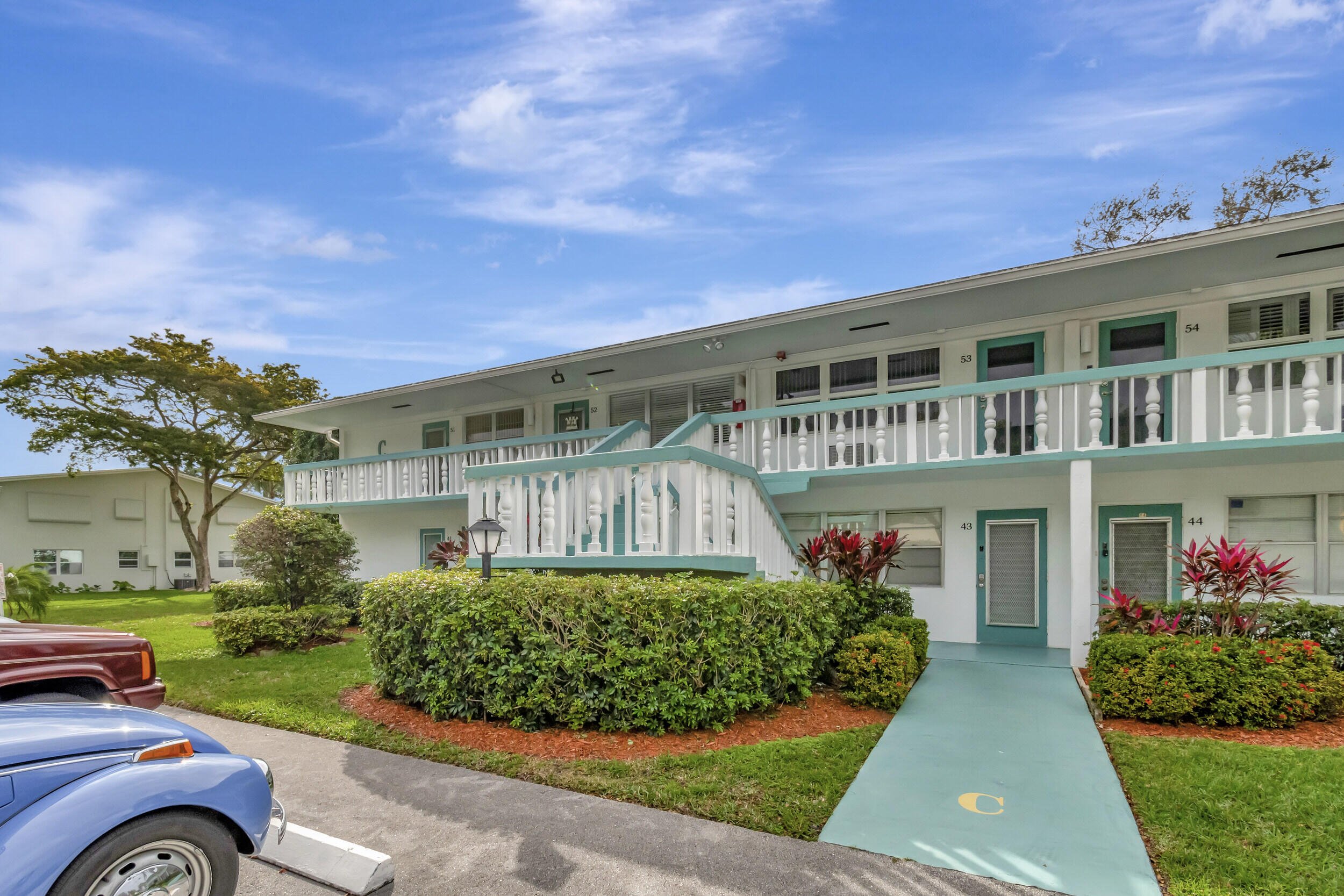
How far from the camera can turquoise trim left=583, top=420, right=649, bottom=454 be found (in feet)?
33.8

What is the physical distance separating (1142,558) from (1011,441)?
239 centimetres

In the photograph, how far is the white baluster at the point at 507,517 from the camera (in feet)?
24.0

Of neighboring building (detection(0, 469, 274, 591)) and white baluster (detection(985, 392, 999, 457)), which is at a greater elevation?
white baluster (detection(985, 392, 999, 457))

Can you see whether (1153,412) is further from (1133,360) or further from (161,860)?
(161,860)

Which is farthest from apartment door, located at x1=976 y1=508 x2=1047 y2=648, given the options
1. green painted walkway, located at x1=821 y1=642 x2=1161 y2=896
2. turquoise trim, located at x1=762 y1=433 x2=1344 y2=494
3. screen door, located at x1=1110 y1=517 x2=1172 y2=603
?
green painted walkway, located at x1=821 y1=642 x2=1161 y2=896

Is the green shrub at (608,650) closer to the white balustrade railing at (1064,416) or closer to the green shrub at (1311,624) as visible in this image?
the white balustrade railing at (1064,416)

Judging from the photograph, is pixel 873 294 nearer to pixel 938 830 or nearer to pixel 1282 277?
pixel 1282 277

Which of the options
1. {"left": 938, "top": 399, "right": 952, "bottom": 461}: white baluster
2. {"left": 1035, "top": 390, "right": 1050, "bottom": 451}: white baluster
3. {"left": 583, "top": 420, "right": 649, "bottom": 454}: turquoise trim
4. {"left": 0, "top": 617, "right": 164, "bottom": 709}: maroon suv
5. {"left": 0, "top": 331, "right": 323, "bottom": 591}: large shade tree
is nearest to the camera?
{"left": 0, "top": 617, "right": 164, "bottom": 709}: maroon suv

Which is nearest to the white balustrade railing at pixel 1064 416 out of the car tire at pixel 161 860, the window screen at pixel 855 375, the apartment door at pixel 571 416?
the window screen at pixel 855 375

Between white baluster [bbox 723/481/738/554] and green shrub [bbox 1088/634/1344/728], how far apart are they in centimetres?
367

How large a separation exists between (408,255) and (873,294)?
10.4m

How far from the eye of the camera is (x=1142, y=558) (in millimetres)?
9289

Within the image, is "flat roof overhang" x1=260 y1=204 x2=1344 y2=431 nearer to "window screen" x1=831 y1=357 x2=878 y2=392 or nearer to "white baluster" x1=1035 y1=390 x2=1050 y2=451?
"window screen" x1=831 y1=357 x2=878 y2=392

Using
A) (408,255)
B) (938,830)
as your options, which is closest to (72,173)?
(408,255)
